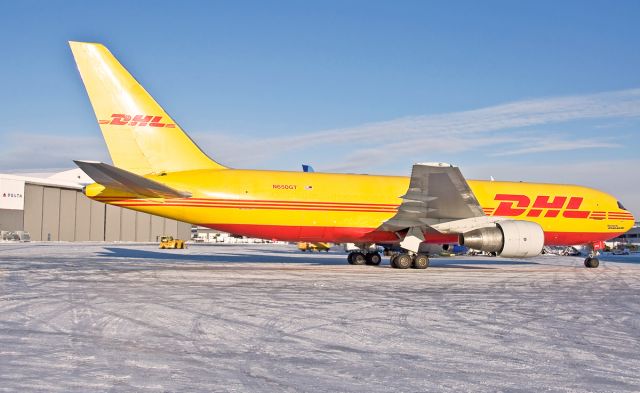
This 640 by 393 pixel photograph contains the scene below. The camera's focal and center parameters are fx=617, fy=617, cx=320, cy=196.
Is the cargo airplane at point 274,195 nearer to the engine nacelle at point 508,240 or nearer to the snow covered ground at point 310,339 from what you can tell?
the engine nacelle at point 508,240

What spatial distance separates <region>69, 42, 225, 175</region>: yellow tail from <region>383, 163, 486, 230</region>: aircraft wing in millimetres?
7851

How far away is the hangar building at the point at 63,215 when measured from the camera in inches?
2719

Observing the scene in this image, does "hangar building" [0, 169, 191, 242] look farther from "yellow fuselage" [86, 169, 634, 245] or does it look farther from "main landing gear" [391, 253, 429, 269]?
"main landing gear" [391, 253, 429, 269]

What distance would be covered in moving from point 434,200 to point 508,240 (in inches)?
113

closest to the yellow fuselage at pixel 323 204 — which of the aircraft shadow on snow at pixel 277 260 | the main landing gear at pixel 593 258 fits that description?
the main landing gear at pixel 593 258

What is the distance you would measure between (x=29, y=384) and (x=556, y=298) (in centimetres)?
1042

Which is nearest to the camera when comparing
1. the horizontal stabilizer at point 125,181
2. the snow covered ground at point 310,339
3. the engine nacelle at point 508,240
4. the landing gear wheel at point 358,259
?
the snow covered ground at point 310,339

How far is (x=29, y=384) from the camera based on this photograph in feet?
16.1

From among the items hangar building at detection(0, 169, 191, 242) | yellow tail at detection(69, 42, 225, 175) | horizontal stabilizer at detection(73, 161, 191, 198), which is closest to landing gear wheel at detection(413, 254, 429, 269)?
horizontal stabilizer at detection(73, 161, 191, 198)

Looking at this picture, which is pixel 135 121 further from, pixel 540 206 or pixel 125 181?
pixel 540 206

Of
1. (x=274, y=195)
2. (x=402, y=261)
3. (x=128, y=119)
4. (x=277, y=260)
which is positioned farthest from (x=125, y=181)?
(x=277, y=260)

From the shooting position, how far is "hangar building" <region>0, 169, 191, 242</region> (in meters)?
69.1

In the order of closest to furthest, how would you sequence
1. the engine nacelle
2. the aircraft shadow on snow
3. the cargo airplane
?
the cargo airplane < the engine nacelle < the aircraft shadow on snow

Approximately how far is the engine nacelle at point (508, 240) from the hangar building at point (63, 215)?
61433mm
